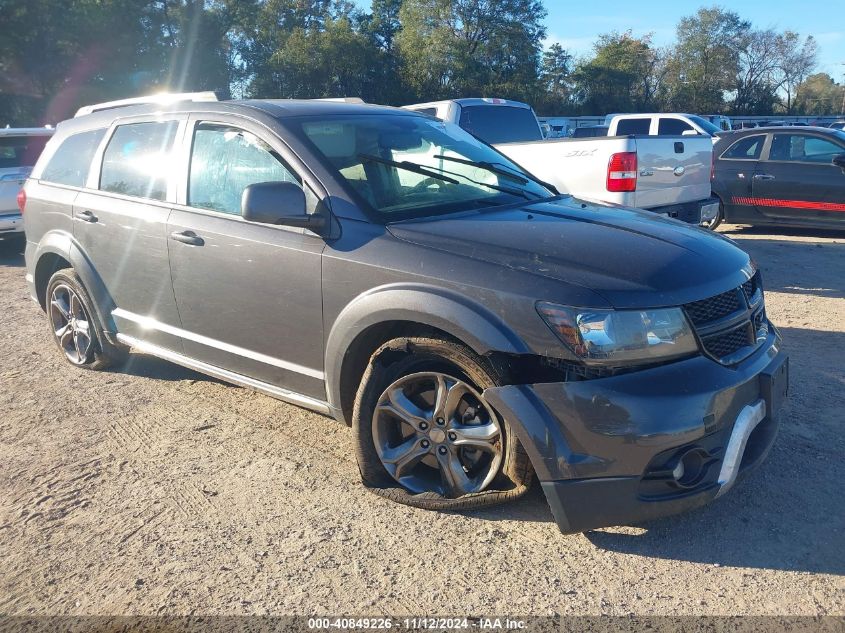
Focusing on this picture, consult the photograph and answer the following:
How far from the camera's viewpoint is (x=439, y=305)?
3.05 meters

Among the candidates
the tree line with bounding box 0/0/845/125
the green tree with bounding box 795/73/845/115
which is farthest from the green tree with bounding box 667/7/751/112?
the green tree with bounding box 795/73/845/115

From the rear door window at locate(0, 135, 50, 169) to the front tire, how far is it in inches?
395

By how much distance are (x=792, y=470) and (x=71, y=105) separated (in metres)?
36.3

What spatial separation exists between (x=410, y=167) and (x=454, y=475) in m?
1.63

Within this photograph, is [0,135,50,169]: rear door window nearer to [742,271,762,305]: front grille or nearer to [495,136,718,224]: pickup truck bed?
[495,136,718,224]: pickup truck bed

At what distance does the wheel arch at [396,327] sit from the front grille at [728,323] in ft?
2.46

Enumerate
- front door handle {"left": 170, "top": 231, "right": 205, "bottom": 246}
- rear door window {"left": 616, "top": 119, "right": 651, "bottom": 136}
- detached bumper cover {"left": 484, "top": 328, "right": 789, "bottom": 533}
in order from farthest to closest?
rear door window {"left": 616, "top": 119, "right": 651, "bottom": 136} < front door handle {"left": 170, "top": 231, "right": 205, "bottom": 246} < detached bumper cover {"left": 484, "top": 328, "right": 789, "bottom": 533}

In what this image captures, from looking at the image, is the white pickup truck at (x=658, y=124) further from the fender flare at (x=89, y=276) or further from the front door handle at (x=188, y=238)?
the front door handle at (x=188, y=238)

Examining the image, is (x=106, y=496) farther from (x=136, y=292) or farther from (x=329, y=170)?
(x=329, y=170)

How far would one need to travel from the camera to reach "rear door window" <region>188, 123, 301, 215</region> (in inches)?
152

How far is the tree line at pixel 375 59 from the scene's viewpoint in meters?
33.4

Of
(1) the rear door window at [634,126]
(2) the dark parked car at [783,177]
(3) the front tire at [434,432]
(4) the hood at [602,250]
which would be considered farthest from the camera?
(1) the rear door window at [634,126]

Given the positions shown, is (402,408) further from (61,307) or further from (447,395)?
(61,307)

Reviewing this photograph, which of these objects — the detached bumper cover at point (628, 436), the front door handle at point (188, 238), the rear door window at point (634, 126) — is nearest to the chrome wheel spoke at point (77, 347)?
the front door handle at point (188, 238)
